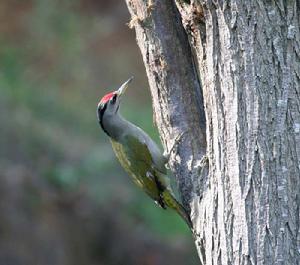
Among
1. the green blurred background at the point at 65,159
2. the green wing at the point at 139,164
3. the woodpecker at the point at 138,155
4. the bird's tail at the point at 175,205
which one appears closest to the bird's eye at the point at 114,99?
the woodpecker at the point at 138,155

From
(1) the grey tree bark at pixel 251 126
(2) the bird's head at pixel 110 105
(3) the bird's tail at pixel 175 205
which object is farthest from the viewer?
(2) the bird's head at pixel 110 105

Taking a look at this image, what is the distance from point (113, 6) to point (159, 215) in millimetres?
6363

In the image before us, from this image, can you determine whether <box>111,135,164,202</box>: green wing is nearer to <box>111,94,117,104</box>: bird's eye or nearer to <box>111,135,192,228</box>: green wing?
<box>111,135,192,228</box>: green wing

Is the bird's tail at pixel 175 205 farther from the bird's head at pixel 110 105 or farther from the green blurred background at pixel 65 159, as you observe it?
the green blurred background at pixel 65 159

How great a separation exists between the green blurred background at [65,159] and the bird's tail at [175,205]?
223 inches

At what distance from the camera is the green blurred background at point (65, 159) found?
12.7 m

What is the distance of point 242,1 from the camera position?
5.61 meters

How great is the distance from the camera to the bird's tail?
20.7ft

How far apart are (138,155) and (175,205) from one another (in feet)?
2.58

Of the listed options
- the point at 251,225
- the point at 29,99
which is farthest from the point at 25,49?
the point at 251,225

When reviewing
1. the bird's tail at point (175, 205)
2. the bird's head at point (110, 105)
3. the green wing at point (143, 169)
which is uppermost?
the bird's head at point (110, 105)

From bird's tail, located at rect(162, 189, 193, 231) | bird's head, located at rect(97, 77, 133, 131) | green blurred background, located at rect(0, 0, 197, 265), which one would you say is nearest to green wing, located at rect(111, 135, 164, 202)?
bird's tail, located at rect(162, 189, 193, 231)

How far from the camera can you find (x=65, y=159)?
13.9 metres

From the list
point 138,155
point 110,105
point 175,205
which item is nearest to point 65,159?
point 110,105
